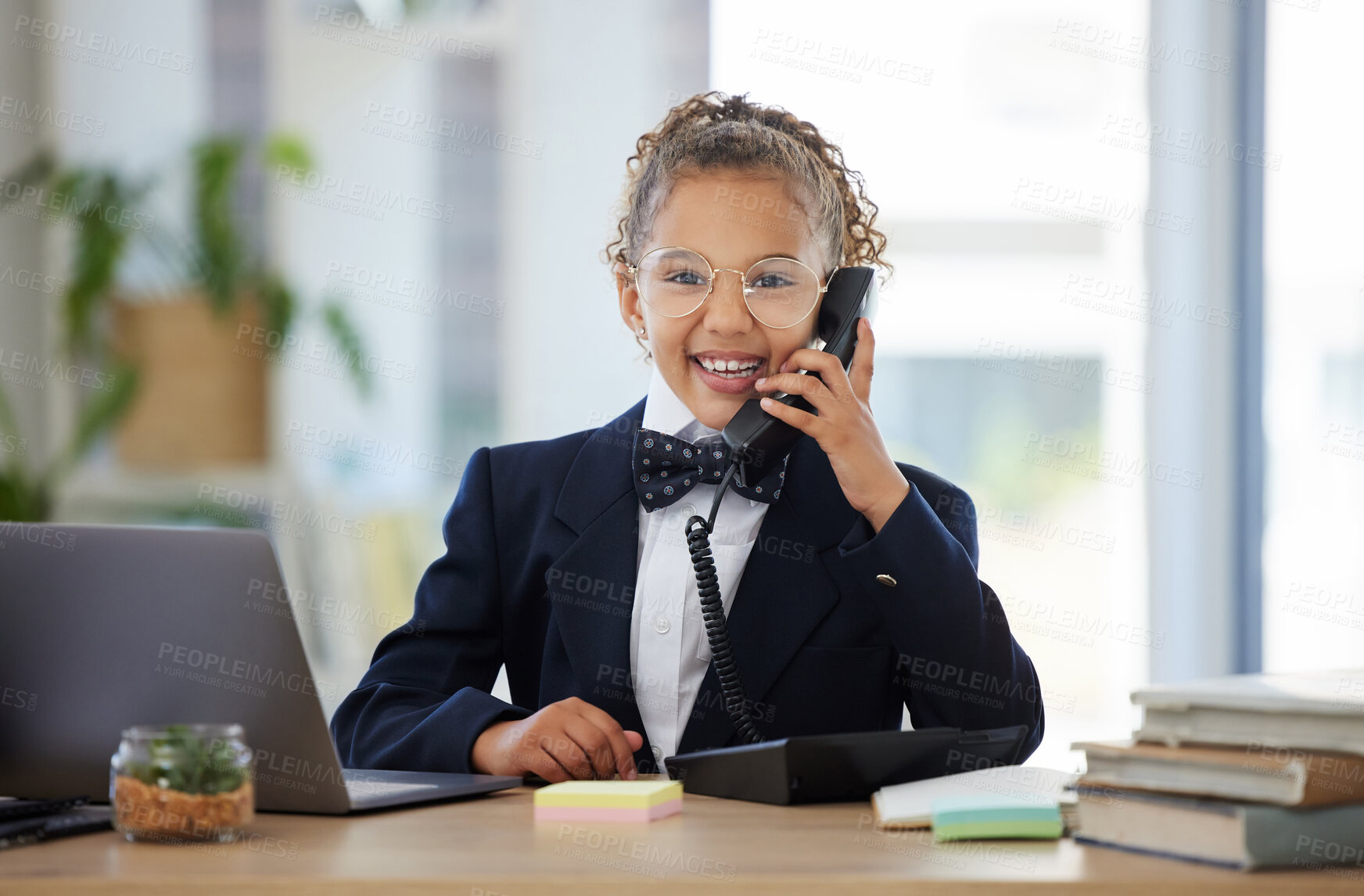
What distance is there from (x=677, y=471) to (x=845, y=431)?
29 centimetres

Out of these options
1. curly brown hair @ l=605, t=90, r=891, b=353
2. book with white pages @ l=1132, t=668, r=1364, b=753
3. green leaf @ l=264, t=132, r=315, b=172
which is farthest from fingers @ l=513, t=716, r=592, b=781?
green leaf @ l=264, t=132, r=315, b=172

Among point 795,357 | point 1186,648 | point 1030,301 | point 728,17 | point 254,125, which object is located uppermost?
point 728,17

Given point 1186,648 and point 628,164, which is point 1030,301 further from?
point 628,164

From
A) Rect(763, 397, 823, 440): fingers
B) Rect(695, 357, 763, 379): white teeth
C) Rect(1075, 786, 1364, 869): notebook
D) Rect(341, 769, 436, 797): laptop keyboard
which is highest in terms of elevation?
Rect(695, 357, 763, 379): white teeth

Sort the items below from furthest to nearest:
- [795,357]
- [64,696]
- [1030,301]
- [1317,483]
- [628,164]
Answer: [1030,301] < [1317,483] < [628,164] < [795,357] < [64,696]

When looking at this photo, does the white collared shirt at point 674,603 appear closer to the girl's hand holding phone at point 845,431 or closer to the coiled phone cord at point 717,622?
the coiled phone cord at point 717,622

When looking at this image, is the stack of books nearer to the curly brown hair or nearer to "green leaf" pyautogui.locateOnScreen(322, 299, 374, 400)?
the curly brown hair

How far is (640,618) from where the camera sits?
5.09 feet

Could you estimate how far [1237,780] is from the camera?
798mm

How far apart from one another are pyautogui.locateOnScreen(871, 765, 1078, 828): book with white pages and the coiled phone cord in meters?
0.33

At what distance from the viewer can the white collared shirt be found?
4.99 ft

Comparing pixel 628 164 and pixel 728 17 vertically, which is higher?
pixel 728 17

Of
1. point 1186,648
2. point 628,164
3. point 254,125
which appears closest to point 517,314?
point 254,125

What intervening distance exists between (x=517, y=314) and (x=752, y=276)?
1.66 metres
